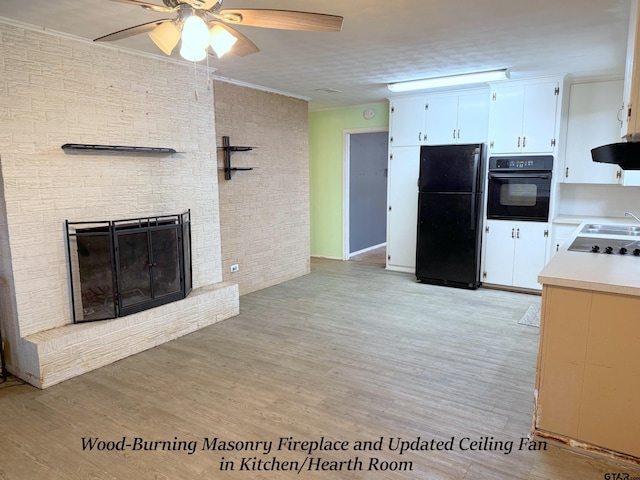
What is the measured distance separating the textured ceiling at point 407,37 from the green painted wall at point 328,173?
72.6 inches

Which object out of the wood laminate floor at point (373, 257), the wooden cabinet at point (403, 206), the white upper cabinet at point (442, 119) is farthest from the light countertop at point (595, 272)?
the wood laminate floor at point (373, 257)

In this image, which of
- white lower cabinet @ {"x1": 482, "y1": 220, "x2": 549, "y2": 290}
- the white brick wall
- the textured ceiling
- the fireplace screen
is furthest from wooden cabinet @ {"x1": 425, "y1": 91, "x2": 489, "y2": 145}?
the fireplace screen

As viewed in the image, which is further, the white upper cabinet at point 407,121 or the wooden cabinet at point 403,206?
the wooden cabinet at point 403,206

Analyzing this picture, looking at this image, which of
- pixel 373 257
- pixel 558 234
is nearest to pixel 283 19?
pixel 558 234

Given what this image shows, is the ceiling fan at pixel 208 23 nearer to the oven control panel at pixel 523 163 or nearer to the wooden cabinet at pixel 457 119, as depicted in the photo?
the oven control panel at pixel 523 163

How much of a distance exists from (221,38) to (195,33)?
0.83 ft

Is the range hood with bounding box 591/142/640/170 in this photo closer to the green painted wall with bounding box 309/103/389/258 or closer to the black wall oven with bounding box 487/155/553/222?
the black wall oven with bounding box 487/155/553/222

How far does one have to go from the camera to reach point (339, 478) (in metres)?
1.95

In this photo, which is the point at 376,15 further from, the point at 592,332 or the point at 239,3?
the point at 592,332

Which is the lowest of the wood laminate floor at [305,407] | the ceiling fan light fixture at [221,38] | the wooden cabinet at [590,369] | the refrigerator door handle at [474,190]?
the wood laminate floor at [305,407]

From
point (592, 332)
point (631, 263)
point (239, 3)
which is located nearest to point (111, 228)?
point (239, 3)

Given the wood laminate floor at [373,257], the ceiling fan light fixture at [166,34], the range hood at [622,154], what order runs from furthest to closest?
the wood laminate floor at [373,257]
the range hood at [622,154]
the ceiling fan light fixture at [166,34]

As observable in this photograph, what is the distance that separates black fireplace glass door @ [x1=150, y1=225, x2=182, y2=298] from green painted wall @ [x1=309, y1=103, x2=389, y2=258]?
3.54m

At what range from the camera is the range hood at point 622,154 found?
2414mm
